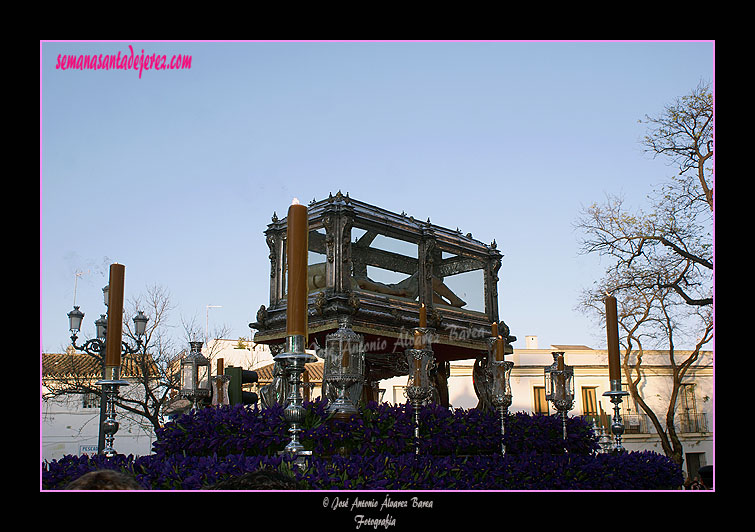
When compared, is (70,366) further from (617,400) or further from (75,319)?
(617,400)

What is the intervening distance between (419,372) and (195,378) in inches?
100

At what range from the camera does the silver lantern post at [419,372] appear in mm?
5886

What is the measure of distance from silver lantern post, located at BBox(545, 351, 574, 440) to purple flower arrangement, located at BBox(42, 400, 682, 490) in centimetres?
35

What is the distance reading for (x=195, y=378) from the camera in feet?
23.8

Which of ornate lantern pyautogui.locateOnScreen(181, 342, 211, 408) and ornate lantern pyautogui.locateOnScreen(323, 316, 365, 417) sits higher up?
ornate lantern pyautogui.locateOnScreen(323, 316, 365, 417)

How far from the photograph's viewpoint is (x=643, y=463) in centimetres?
577

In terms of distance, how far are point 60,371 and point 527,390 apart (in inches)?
811

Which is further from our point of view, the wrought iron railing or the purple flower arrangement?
the wrought iron railing

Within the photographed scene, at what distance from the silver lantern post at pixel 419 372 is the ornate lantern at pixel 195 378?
7.82 feet

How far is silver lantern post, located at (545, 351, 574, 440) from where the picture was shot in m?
7.25

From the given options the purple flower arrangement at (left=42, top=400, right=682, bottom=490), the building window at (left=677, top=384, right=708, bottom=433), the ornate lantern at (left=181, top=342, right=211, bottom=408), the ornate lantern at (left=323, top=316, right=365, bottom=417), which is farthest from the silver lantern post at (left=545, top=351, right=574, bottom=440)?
Answer: the building window at (left=677, top=384, right=708, bottom=433)
